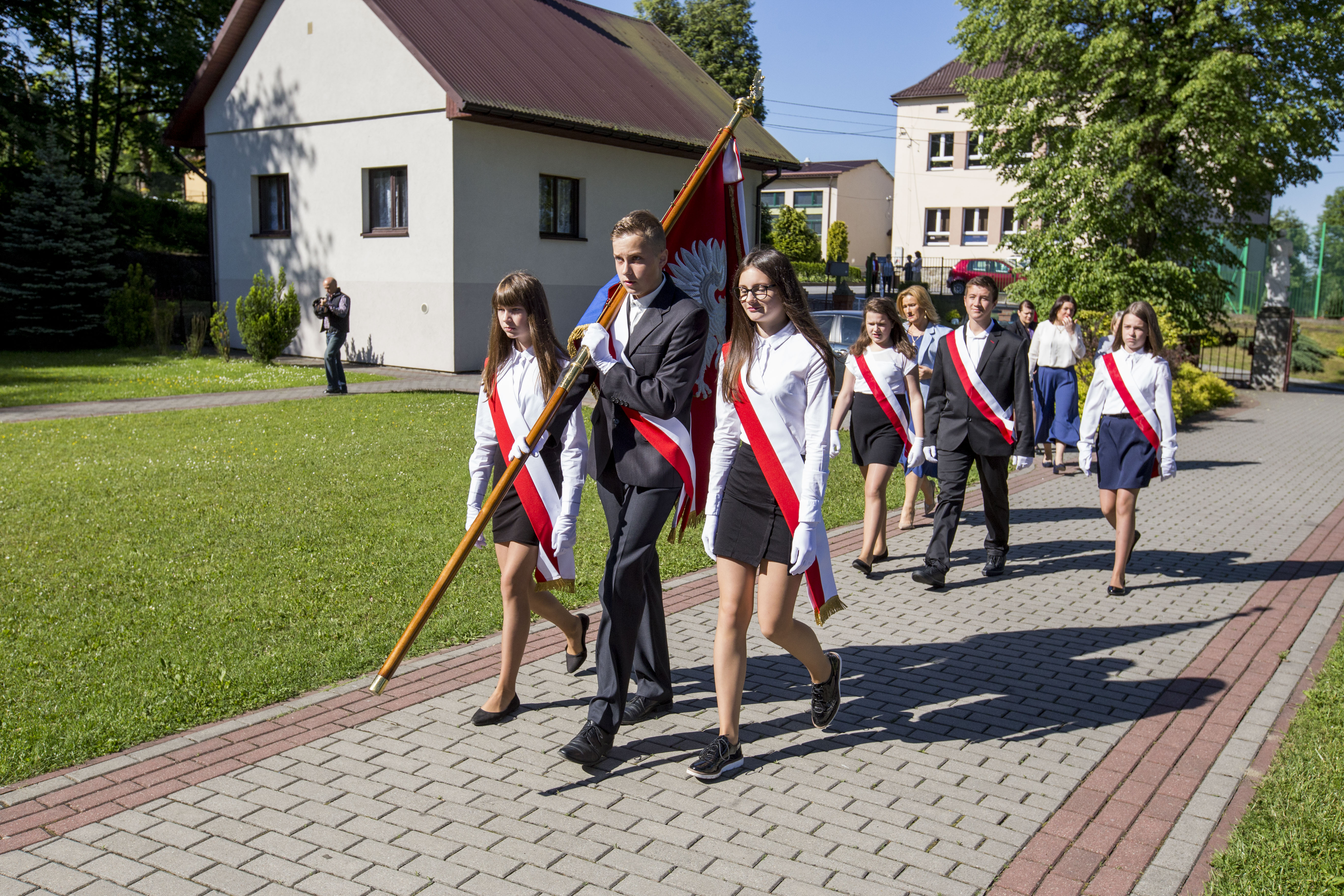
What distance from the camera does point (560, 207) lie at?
22.5 m

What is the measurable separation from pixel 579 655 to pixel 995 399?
11.5 feet

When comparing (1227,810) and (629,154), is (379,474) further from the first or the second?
(629,154)

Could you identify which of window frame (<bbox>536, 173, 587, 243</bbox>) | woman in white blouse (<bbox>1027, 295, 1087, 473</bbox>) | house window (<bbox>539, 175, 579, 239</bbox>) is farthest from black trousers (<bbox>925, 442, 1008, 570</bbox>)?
house window (<bbox>539, 175, 579, 239</bbox>)

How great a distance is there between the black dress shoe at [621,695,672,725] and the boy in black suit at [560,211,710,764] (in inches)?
15.3

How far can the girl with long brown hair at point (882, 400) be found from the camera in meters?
7.77

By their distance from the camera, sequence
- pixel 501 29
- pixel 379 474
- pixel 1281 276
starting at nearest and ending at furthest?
pixel 379 474 → pixel 501 29 → pixel 1281 276

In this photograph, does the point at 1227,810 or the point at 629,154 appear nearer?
the point at 1227,810

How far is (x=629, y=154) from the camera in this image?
77.0ft

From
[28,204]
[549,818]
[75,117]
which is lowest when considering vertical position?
[549,818]

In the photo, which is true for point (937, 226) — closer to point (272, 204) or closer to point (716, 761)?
point (272, 204)

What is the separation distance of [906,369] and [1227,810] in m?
4.17

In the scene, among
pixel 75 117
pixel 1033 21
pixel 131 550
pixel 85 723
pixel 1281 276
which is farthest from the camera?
pixel 75 117

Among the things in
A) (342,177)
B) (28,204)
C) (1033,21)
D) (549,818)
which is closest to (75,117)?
(28,204)

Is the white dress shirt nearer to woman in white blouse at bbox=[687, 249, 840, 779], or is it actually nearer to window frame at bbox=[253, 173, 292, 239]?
woman in white blouse at bbox=[687, 249, 840, 779]
